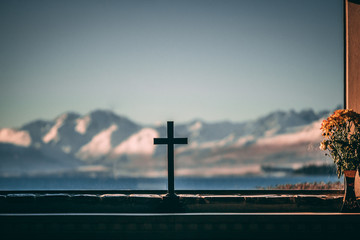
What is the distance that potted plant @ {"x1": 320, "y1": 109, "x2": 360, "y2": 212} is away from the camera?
10016 mm

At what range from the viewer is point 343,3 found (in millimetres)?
11516

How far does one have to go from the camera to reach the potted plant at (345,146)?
1002cm

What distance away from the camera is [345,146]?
10117 mm
